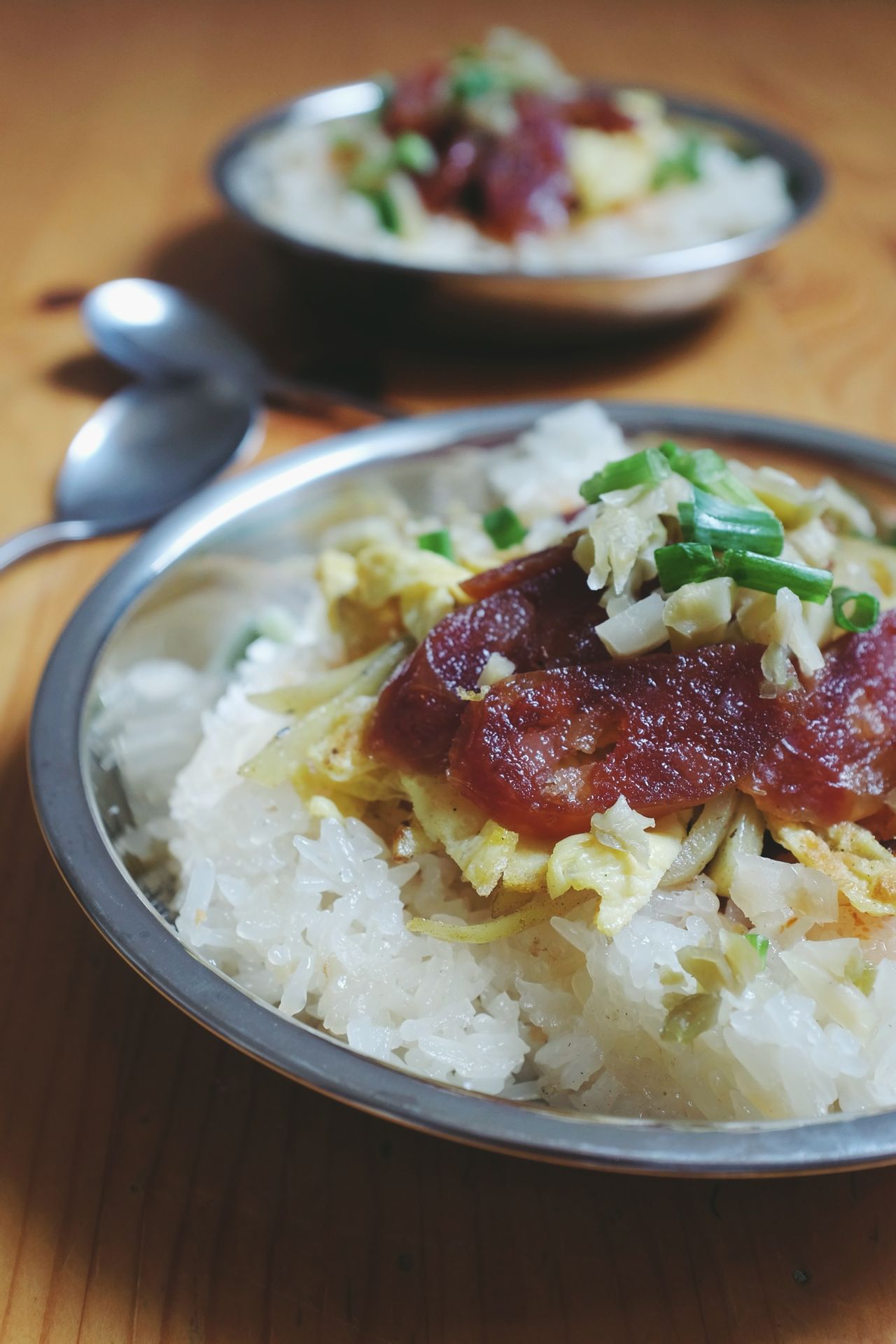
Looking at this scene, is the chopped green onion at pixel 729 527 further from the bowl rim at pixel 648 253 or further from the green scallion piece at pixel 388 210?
the green scallion piece at pixel 388 210

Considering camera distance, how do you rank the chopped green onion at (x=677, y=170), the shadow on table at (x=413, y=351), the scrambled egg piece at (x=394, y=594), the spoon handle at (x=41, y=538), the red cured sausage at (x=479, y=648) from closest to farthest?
the red cured sausage at (x=479, y=648) < the scrambled egg piece at (x=394, y=594) < the spoon handle at (x=41, y=538) < the shadow on table at (x=413, y=351) < the chopped green onion at (x=677, y=170)

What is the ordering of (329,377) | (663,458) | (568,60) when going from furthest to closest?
(568,60), (329,377), (663,458)

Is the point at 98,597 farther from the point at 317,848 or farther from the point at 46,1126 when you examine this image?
the point at 46,1126

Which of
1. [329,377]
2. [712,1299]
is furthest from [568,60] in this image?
[712,1299]

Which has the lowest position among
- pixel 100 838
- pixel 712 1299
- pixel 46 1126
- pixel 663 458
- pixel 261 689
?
pixel 712 1299

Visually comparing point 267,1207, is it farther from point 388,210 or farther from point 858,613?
point 388,210

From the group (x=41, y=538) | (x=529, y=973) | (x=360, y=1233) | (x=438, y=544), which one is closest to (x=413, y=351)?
(x=41, y=538)

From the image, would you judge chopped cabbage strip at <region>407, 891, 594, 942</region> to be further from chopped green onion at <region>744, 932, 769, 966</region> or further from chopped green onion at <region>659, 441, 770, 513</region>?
chopped green onion at <region>659, 441, 770, 513</region>

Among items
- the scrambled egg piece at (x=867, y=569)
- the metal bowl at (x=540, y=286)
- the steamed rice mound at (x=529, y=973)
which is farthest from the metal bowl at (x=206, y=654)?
the metal bowl at (x=540, y=286)
